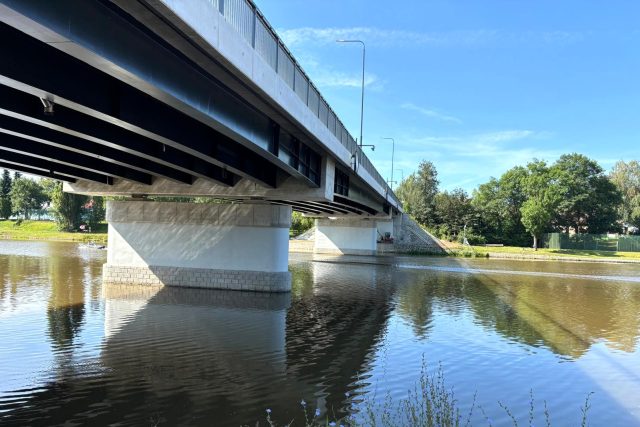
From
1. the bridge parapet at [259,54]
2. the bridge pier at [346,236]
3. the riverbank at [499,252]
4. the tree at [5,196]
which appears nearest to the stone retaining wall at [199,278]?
the bridge parapet at [259,54]

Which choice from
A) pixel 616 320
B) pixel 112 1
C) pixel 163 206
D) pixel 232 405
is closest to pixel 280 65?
pixel 112 1

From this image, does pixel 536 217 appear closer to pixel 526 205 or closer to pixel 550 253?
pixel 526 205

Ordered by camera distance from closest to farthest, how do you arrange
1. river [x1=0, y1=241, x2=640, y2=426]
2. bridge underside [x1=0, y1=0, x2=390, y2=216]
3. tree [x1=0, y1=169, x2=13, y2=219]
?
bridge underside [x1=0, y1=0, x2=390, y2=216]
river [x1=0, y1=241, x2=640, y2=426]
tree [x1=0, y1=169, x2=13, y2=219]

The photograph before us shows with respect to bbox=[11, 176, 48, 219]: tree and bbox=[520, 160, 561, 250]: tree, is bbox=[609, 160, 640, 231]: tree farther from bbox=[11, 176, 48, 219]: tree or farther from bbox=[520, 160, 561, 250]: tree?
bbox=[11, 176, 48, 219]: tree

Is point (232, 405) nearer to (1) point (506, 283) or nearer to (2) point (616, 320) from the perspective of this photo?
(2) point (616, 320)

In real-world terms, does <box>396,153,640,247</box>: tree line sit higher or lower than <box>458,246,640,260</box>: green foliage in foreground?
higher

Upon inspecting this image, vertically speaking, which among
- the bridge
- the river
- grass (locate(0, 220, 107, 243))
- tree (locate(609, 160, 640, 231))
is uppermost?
tree (locate(609, 160, 640, 231))

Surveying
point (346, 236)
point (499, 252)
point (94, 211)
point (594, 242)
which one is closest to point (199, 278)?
point (346, 236)

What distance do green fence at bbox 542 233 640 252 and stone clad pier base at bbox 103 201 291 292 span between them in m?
75.3

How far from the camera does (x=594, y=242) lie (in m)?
84.8

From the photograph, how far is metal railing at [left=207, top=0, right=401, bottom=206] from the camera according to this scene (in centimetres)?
1096

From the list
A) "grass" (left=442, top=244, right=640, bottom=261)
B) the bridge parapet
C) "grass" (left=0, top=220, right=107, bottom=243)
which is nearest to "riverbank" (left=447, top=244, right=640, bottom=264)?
"grass" (left=442, top=244, right=640, bottom=261)

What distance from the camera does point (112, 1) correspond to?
7.31 metres

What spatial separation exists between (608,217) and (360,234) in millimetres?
60733
